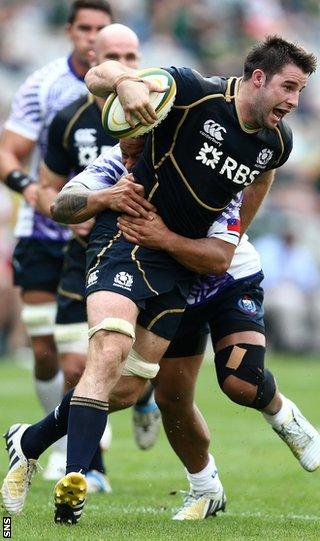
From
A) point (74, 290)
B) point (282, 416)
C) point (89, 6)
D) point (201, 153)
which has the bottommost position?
point (74, 290)

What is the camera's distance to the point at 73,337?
8.22 m

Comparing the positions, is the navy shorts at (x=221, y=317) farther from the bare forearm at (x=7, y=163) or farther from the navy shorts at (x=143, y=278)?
the bare forearm at (x=7, y=163)

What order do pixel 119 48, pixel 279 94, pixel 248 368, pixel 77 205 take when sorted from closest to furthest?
1. pixel 279 94
2. pixel 77 205
3. pixel 248 368
4. pixel 119 48

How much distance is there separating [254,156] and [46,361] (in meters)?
3.39

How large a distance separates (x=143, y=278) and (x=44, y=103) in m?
3.02

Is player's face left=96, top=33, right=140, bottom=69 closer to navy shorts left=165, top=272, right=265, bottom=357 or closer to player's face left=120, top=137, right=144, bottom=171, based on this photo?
player's face left=120, top=137, right=144, bottom=171

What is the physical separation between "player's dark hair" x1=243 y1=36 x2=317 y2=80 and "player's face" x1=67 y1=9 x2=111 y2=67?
9.16ft

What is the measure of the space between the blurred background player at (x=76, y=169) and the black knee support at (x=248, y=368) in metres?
1.82

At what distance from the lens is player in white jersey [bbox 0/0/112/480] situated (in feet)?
28.5

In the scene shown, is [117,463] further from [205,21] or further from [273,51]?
[205,21]

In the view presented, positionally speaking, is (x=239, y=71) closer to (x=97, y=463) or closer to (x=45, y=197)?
(x=45, y=197)

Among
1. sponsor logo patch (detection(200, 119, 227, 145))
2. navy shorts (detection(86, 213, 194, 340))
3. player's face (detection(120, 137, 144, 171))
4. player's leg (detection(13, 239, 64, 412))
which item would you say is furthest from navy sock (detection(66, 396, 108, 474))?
player's leg (detection(13, 239, 64, 412))

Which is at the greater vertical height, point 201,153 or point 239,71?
point 201,153

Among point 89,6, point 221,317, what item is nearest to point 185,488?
point 221,317
